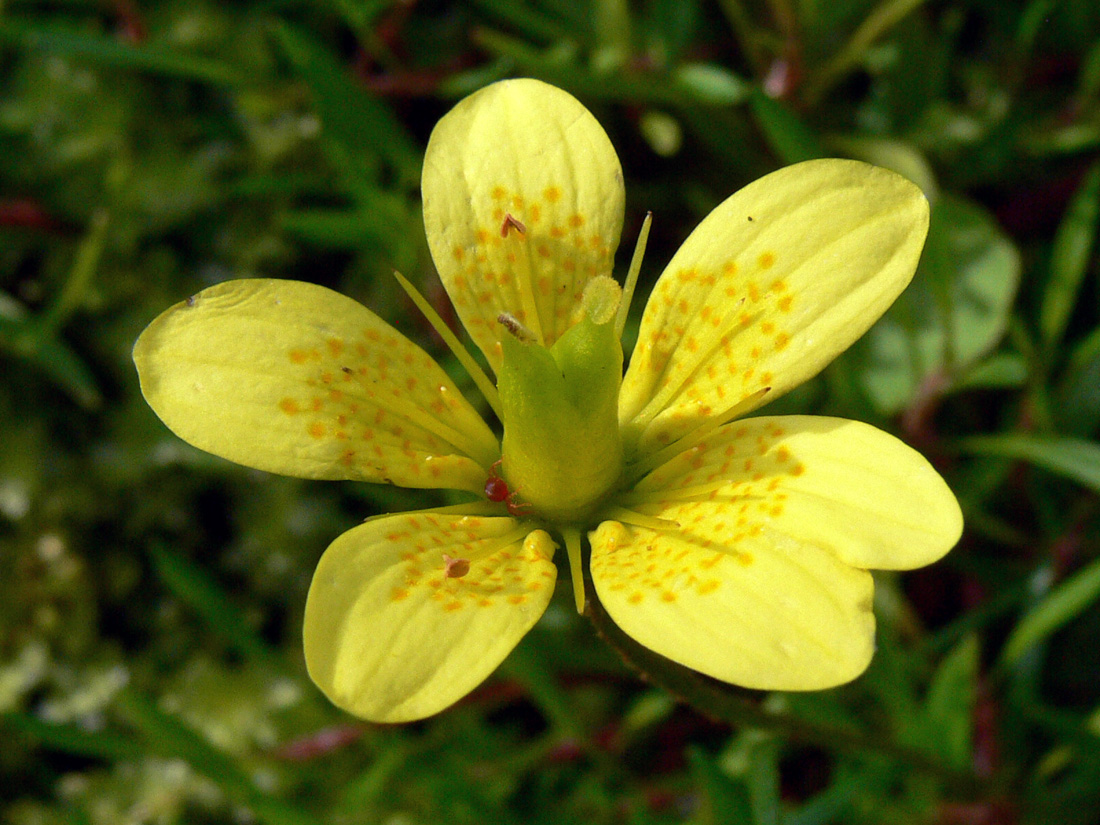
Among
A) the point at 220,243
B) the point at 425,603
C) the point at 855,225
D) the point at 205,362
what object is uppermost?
the point at 855,225

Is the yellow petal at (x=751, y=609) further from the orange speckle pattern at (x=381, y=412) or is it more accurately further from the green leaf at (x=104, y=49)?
the green leaf at (x=104, y=49)

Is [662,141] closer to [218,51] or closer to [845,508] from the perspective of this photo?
[218,51]

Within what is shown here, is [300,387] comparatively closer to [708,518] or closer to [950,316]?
[708,518]

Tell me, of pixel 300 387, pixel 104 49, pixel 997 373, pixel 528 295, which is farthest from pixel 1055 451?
pixel 104 49

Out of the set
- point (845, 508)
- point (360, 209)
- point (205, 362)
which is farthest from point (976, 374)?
point (205, 362)

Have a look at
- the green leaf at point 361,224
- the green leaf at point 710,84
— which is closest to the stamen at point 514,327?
the green leaf at point 361,224
